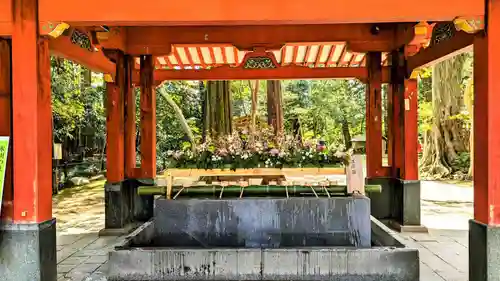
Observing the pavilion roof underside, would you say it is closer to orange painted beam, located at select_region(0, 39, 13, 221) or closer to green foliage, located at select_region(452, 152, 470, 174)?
orange painted beam, located at select_region(0, 39, 13, 221)

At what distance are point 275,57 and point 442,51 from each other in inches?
140

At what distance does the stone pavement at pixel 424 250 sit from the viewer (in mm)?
4672

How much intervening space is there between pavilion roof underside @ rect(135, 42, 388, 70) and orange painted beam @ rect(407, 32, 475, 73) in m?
1.89

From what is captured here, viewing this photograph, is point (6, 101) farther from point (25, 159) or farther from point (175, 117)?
point (175, 117)

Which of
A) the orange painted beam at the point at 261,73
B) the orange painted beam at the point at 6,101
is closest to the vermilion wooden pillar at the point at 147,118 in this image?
the orange painted beam at the point at 261,73

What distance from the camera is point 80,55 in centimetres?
572

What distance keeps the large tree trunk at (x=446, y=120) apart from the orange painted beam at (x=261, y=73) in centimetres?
912

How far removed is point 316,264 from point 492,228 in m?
1.70

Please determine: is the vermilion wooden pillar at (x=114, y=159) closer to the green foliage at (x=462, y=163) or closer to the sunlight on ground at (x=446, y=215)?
the sunlight on ground at (x=446, y=215)

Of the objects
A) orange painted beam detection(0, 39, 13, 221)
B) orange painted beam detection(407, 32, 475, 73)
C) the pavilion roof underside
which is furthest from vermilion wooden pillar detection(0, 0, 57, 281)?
orange painted beam detection(407, 32, 475, 73)

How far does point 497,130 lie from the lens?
3.87 meters

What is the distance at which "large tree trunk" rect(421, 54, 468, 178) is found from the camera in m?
15.6

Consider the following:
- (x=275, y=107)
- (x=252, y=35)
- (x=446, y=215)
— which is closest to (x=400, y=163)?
(x=446, y=215)

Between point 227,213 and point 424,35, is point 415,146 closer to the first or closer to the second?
point 424,35
